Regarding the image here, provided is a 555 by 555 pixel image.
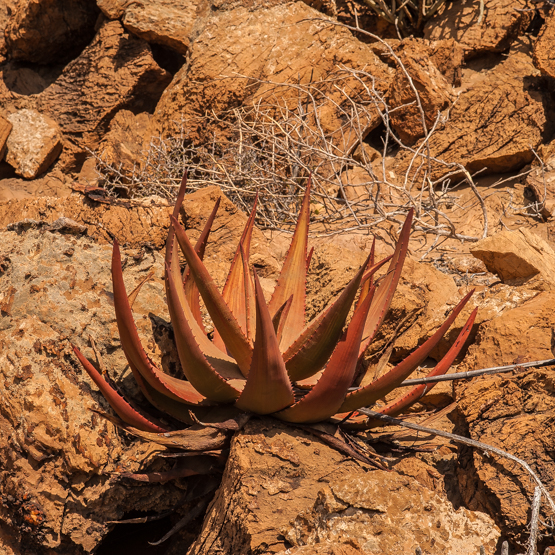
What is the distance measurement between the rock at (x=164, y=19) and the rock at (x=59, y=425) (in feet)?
12.4

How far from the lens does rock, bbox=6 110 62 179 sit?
5086mm

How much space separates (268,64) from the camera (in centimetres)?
481

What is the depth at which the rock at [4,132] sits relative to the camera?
4.94m

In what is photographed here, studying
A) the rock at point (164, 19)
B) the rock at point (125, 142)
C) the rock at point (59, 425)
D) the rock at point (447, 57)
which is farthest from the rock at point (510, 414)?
the rock at point (164, 19)

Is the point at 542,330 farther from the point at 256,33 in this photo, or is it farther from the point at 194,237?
the point at 256,33

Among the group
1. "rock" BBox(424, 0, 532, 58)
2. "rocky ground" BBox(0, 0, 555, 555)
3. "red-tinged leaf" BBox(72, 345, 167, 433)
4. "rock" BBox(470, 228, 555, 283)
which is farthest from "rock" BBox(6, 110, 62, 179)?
"rock" BBox(470, 228, 555, 283)

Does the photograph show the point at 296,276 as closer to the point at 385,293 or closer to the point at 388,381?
the point at 385,293

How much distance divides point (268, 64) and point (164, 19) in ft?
4.24

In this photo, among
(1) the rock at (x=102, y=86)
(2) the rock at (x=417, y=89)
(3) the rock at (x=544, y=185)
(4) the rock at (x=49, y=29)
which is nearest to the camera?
(3) the rock at (x=544, y=185)

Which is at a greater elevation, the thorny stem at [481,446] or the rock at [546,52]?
the thorny stem at [481,446]

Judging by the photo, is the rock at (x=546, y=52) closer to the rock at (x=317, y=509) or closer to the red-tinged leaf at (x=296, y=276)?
the red-tinged leaf at (x=296, y=276)

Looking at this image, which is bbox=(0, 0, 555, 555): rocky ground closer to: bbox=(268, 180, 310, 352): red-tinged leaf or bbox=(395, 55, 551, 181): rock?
bbox=(395, 55, 551, 181): rock

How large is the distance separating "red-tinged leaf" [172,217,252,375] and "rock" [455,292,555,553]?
826mm

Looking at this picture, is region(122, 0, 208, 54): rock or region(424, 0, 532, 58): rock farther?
region(122, 0, 208, 54): rock
